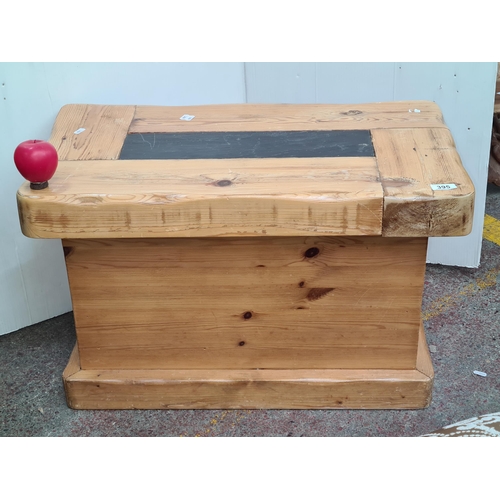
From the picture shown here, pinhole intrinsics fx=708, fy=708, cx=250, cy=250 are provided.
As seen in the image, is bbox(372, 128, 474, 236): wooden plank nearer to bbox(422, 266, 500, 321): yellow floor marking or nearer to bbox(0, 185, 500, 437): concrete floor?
bbox(0, 185, 500, 437): concrete floor

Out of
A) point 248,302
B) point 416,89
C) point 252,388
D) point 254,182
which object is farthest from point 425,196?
point 416,89

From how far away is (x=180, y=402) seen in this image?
1732mm

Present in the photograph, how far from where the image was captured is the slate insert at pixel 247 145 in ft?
5.41

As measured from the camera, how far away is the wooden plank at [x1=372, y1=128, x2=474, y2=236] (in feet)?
4.69

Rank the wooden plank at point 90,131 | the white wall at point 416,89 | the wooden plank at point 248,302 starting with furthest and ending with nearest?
the white wall at point 416,89, the wooden plank at point 90,131, the wooden plank at point 248,302

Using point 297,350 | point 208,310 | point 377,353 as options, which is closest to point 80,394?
point 208,310

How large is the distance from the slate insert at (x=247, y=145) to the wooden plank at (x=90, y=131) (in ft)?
0.12

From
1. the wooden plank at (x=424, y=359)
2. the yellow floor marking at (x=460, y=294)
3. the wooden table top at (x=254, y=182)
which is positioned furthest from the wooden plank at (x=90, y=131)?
the yellow floor marking at (x=460, y=294)

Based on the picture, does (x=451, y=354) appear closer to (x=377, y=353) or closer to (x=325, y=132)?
(x=377, y=353)

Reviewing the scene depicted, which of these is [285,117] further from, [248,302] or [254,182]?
[248,302]

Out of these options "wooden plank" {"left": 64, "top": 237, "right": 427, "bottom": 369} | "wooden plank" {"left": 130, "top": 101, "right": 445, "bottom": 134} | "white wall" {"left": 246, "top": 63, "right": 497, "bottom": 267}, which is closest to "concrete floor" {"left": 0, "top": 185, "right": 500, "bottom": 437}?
"wooden plank" {"left": 64, "top": 237, "right": 427, "bottom": 369}

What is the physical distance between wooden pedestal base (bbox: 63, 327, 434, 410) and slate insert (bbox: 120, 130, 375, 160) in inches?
20.5

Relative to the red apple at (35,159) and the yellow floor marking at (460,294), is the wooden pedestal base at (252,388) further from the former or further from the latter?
the red apple at (35,159)

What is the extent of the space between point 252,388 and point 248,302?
0.22 metres
